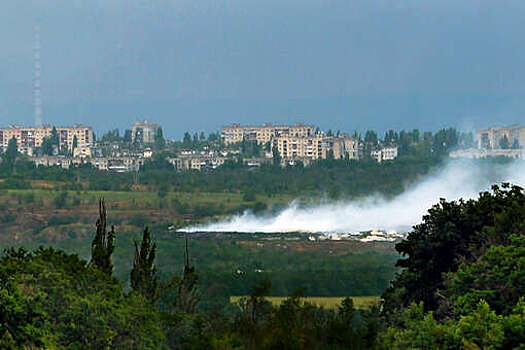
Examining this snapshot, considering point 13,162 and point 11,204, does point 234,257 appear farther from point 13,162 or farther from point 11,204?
point 13,162

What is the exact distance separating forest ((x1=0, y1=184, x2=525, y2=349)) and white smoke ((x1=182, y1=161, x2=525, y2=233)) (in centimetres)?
8255

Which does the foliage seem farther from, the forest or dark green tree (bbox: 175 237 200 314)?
dark green tree (bbox: 175 237 200 314)

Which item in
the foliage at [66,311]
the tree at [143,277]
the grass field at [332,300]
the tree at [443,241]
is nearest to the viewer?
the foliage at [66,311]

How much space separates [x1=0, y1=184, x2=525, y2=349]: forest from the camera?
29.2 meters

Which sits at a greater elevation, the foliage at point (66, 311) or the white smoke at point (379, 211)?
the foliage at point (66, 311)

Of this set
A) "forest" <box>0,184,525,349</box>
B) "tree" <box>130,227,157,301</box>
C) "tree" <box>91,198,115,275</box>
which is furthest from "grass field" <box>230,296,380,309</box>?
"tree" <box>91,198,115,275</box>

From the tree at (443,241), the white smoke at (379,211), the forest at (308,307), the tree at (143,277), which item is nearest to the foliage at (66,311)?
the forest at (308,307)

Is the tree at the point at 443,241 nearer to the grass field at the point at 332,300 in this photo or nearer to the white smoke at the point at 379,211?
the grass field at the point at 332,300

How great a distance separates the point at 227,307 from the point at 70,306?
1326 inches

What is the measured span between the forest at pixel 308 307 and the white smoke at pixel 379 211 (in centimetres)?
8255

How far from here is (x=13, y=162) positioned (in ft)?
638

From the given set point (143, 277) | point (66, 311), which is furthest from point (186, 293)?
point (66, 311)

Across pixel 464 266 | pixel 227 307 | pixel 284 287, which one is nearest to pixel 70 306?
pixel 464 266

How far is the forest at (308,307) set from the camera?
29.2 m
